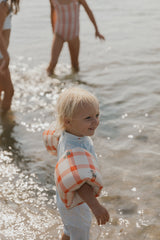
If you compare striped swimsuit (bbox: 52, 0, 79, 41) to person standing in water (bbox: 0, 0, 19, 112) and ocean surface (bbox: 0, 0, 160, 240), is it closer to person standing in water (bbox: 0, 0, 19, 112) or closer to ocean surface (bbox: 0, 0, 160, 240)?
ocean surface (bbox: 0, 0, 160, 240)

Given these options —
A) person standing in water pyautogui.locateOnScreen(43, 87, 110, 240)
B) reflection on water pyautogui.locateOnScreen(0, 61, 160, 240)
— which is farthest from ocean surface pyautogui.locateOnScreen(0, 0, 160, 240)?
person standing in water pyautogui.locateOnScreen(43, 87, 110, 240)

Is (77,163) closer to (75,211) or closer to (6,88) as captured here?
(75,211)

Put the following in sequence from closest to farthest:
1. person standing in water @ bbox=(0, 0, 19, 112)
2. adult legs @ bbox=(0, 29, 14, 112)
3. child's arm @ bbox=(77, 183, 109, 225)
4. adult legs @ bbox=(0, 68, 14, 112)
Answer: child's arm @ bbox=(77, 183, 109, 225) < person standing in water @ bbox=(0, 0, 19, 112) < adult legs @ bbox=(0, 29, 14, 112) < adult legs @ bbox=(0, 68, 14, 112)

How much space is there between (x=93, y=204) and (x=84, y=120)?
551mm

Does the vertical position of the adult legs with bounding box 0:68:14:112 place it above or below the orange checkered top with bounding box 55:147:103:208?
below

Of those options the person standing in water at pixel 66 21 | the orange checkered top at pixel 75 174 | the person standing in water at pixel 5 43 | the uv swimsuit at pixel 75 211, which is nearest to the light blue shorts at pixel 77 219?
the uv swimsuit at pixel 75 211

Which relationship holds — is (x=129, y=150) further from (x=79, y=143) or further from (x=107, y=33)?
(x=107, y=33)

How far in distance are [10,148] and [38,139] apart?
→ 409 millimetres

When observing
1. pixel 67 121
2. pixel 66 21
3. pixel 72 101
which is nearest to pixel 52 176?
pixel 67 121

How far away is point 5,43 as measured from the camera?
4.82m

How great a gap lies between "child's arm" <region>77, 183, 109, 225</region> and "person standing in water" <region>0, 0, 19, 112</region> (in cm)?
255

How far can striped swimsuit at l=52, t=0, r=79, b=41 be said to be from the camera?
6.76 m

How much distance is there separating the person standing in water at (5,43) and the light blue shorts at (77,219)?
92.6 inches

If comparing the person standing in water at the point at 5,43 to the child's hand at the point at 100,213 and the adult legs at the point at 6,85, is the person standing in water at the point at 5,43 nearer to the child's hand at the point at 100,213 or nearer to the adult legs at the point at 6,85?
the adult legs at the point at 6,85
